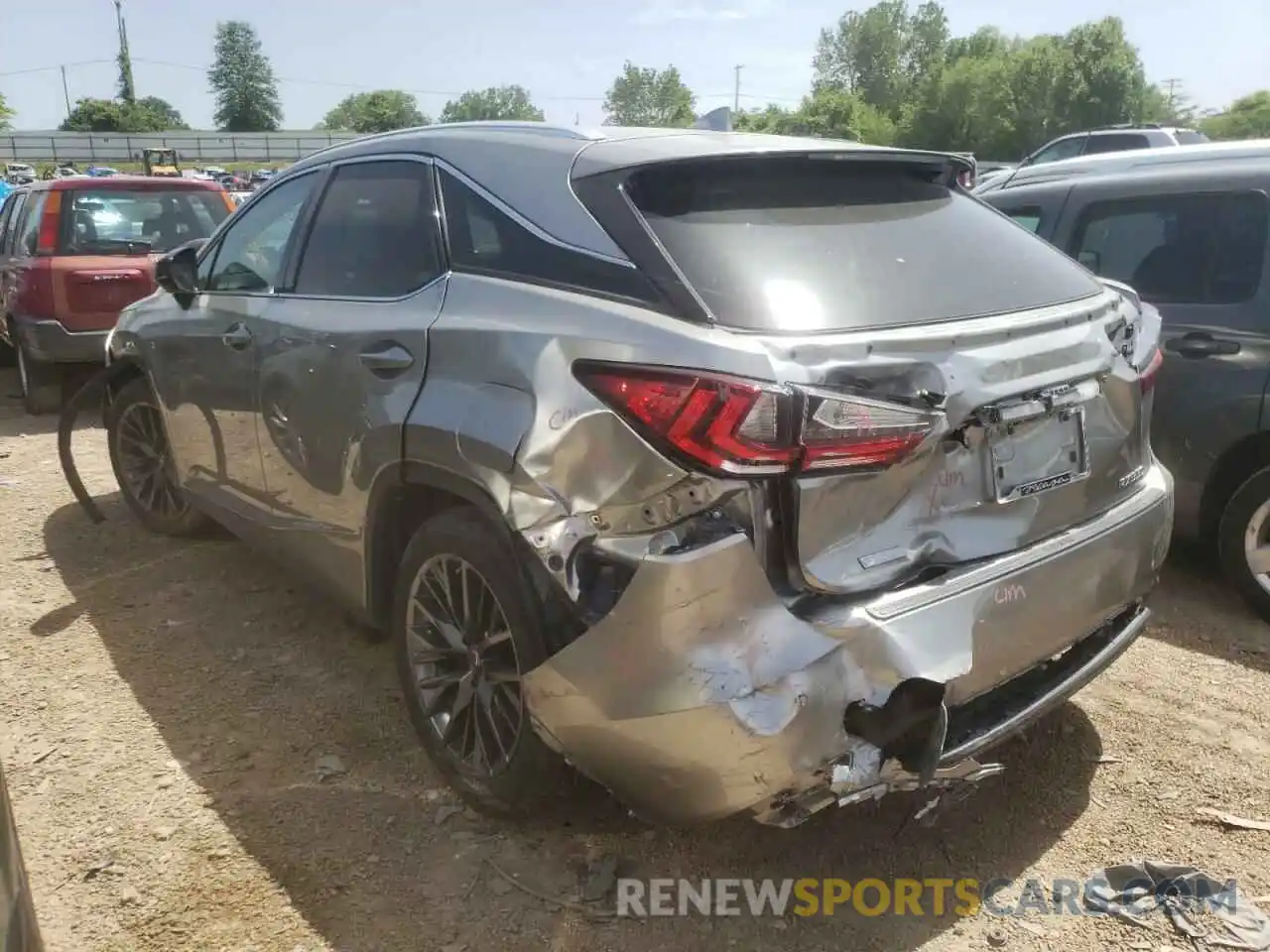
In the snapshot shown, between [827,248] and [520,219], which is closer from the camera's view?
[827,248]

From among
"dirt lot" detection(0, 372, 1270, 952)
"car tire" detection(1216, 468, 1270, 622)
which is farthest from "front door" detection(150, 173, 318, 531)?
"car tire" detection(1216, 468, 1270, 622)

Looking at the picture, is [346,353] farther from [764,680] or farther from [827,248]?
[764,680]

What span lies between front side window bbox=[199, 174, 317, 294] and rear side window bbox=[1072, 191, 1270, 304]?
340 centimetres

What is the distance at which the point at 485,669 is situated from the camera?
2.69 meters

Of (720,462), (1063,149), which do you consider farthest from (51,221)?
(1063,149)

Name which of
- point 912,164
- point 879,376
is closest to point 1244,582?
point 912,164

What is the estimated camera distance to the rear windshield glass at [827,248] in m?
2.26

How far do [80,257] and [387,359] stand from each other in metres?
6.33

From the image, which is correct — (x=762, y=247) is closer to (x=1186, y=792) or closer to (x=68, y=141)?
(x=1186, y=792)

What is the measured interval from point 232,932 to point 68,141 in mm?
85813

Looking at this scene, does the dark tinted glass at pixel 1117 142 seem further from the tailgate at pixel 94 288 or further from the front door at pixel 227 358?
the front door at pixel 227 358

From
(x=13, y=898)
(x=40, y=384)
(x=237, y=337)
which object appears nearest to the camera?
(x=13, y=898)

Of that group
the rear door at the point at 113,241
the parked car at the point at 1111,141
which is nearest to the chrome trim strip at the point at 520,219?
the rear door at the point at 113,241

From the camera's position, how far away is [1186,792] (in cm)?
295
